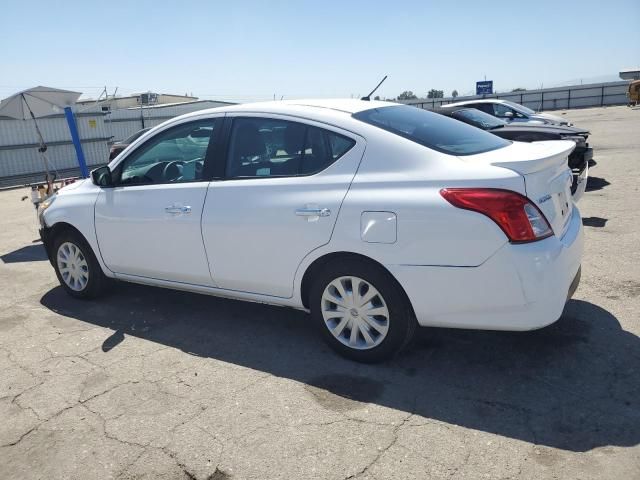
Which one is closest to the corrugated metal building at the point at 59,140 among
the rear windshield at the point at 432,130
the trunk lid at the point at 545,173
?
the rear windshield at the point at 432,130

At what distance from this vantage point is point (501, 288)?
2.99 m

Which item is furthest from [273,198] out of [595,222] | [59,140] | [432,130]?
[59,140]

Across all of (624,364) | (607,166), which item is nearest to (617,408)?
(624,364)

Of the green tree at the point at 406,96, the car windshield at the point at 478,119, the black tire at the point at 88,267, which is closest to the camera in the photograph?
the black tire at the point at 88,267

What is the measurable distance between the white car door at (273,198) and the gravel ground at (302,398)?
61 centimetres

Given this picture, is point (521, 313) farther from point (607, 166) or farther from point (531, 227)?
point (607, 166)

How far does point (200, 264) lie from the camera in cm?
412

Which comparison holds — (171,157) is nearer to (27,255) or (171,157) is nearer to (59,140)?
(27,255)

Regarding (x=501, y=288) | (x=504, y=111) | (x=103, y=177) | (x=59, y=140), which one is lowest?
(x=501, y=288)

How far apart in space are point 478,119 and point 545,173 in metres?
8.24

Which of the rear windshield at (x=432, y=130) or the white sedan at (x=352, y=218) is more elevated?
the rear windshield at (x=432, y=130)

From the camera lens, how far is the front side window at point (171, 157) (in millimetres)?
4191

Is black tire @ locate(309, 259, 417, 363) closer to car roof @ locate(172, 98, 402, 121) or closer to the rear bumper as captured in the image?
the rear bumper

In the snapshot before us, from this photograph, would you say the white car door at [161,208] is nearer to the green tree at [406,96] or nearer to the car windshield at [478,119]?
the car windshield at [478,119]
